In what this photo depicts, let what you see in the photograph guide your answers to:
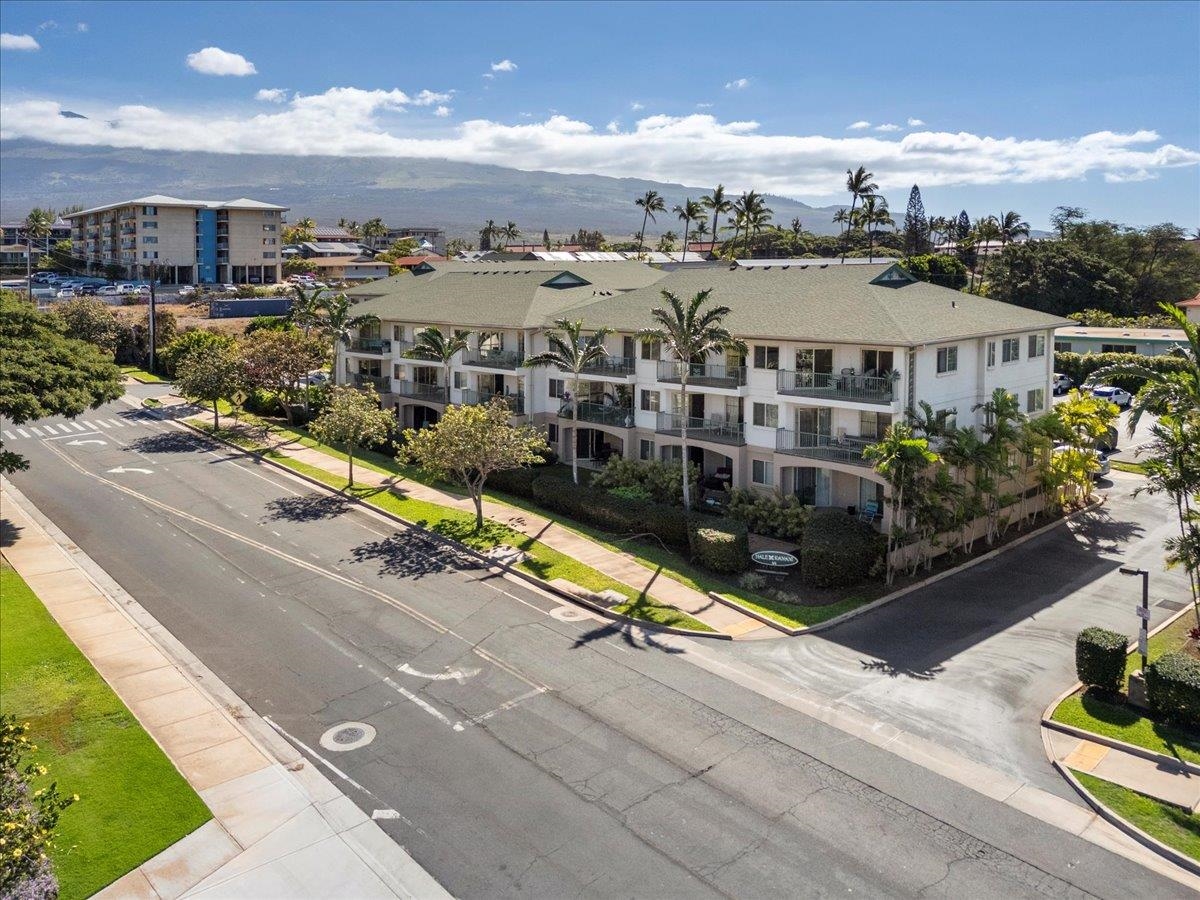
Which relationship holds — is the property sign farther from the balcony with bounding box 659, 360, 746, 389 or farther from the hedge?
the hedge

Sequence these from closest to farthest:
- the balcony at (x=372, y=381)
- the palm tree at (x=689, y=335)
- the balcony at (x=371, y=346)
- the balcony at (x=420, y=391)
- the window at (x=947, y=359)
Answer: the window at (x=947, y=359) → the palm tree at (x=689, y=335) → the balcony at (x=420, y=391) → the balcony at (x=372, y=381) → the balcony at (x=371, y=346)

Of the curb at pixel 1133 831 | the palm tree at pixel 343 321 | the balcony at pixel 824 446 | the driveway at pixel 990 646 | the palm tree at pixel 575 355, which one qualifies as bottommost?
the curb at pixel 1133 831

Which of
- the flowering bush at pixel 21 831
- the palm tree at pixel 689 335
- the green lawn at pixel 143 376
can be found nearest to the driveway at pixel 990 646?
the palm tree at pixel 689 335

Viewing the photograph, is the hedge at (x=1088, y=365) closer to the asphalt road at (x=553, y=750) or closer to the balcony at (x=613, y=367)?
the balcony at (x=613, y=367)

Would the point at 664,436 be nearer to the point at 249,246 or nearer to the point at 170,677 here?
the point at 170,677

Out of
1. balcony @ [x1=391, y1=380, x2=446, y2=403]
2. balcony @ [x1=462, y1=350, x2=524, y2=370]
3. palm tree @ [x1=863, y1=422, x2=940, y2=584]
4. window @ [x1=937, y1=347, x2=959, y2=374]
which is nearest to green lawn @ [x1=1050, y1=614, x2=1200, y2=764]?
palm tree @ [x1=863, y1=422, x2=940, y2=584]

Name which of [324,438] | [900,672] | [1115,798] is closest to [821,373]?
[900,672]

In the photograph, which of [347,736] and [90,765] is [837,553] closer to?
[347,736]
